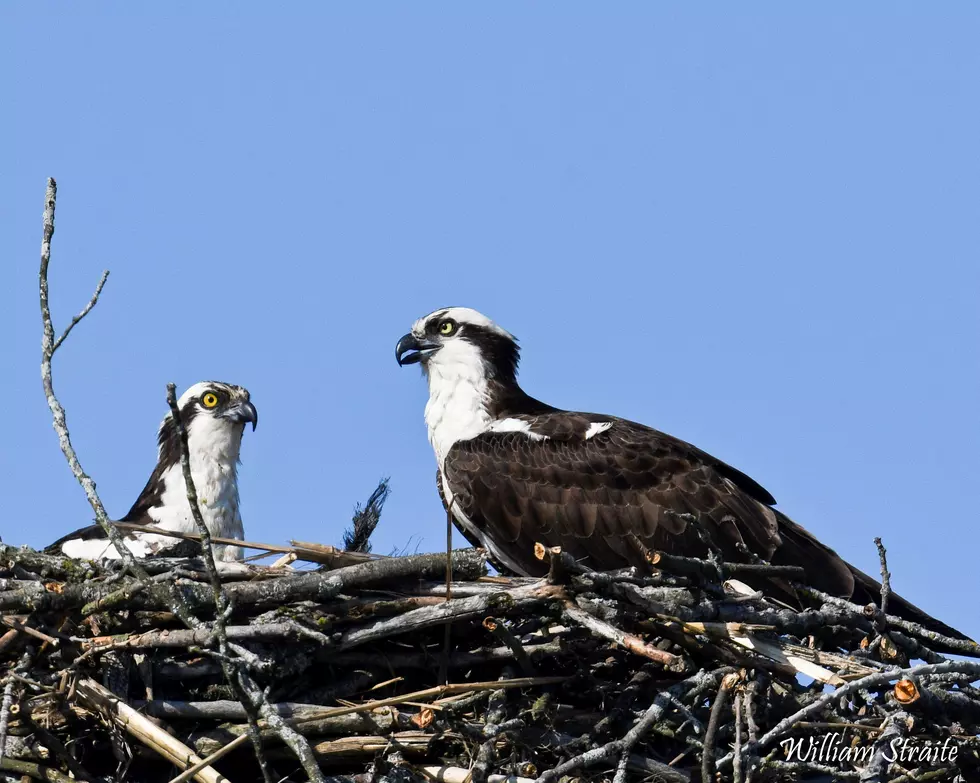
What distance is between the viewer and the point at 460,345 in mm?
9148

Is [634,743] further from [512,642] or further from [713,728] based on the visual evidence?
[512,642]

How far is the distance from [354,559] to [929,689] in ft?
8.67

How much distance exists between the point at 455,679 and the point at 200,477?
3.49m

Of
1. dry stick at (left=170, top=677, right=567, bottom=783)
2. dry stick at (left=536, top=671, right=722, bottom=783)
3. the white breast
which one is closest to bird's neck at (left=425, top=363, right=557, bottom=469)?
the white breast

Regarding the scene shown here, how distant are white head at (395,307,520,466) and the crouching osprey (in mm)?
302

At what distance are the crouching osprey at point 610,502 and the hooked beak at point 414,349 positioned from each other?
3.39 ft

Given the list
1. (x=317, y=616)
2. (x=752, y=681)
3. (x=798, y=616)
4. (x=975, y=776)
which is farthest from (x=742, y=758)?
(x=317, y=616)

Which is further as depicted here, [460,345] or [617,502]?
[460,345]

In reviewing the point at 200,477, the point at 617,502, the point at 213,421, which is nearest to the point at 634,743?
the point at 617,502

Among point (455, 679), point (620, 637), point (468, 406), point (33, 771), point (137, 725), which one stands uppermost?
point (468, 406)

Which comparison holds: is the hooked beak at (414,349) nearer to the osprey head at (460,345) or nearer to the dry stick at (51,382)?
the osprey head at (460,345)

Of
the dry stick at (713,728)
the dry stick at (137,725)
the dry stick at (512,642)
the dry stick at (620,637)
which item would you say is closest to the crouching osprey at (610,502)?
the dry stick at (512,642)

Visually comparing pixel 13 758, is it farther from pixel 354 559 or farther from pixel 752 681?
pixel 752 681

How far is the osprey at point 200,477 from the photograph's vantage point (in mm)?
8359
